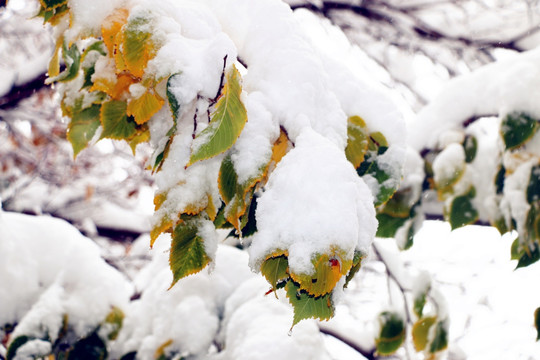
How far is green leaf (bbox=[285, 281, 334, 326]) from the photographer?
48cm

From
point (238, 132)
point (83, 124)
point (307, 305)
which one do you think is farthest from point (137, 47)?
point (307, 305)

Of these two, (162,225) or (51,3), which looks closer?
(162,225)

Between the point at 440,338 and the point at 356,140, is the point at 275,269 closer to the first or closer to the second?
the point at 356,140

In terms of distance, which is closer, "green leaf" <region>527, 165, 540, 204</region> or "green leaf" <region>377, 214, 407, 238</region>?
"green leaf" <region>527, 165, 540, 204</region>

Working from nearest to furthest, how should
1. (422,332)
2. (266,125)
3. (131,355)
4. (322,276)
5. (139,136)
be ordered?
1. (322,276)
2. (266,125)
3. (139,136)
4. (131,355)
5. (422,332)

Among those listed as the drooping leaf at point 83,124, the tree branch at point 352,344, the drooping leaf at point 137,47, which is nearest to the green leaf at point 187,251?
the drooping leaf at point 137,47

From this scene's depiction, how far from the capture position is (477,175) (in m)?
1.31

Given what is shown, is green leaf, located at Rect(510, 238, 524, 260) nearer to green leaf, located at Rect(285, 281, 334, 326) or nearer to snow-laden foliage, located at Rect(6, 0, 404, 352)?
snow-laden foliage, located at Rect(6, 0, 404, 352)

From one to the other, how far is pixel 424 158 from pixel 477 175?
0.58 ft

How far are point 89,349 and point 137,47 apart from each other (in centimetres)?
108

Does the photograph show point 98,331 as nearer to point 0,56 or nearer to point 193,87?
point 193,87

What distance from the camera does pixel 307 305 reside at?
486mm

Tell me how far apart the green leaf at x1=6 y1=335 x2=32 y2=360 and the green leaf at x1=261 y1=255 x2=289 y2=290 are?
3.27ft

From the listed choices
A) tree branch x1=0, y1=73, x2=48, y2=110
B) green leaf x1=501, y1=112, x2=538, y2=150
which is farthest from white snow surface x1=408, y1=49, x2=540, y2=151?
tree branch x1=0, y1=73, x2=48, y2=110
